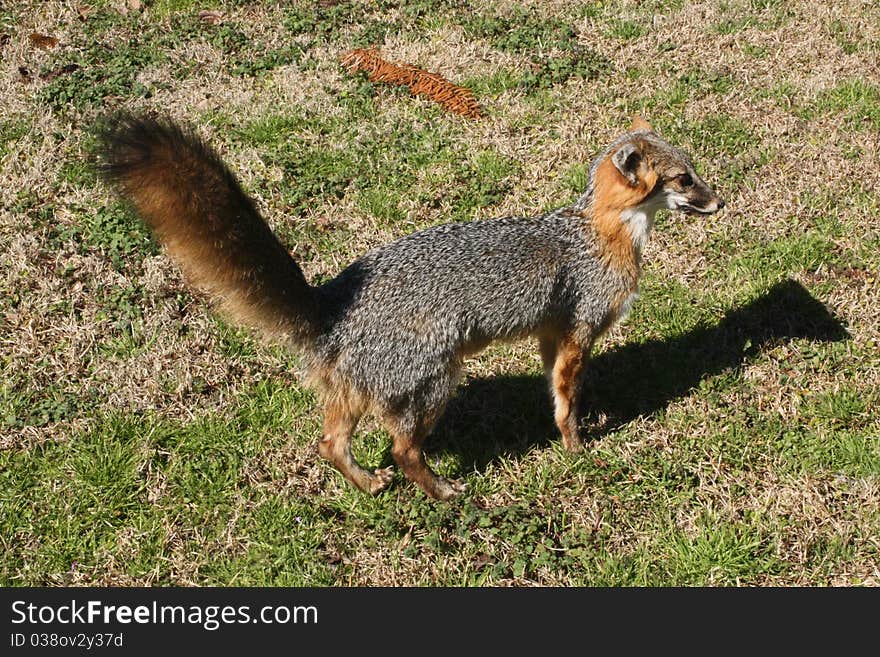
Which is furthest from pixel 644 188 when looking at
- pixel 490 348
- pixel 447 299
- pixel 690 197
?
pixel 490 348

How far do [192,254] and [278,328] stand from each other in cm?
55

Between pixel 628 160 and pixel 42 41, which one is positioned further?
pixel 42 41

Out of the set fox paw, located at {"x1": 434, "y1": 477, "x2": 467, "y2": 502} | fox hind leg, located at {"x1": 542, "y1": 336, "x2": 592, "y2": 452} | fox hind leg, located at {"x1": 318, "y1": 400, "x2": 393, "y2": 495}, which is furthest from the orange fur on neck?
fox hind leg, located at {"x1": 318, "y1": 400, "x2": 393, "y2": 495}

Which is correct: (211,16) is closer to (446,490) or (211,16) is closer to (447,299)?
(447,299)

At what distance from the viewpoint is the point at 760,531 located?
4.30 m

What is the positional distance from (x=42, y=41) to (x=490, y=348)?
5.40m

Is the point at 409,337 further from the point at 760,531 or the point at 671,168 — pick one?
the point at 760,531

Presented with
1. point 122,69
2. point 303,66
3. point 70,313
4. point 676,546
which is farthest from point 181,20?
point 676,546

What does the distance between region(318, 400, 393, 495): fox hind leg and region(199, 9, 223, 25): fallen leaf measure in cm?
544

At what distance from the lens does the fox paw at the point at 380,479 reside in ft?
14.9

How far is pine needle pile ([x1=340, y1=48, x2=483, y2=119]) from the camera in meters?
7.23

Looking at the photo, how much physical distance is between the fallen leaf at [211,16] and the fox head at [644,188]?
5.13 metres

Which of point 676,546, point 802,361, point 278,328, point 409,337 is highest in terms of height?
point 278,328

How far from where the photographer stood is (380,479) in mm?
4582
